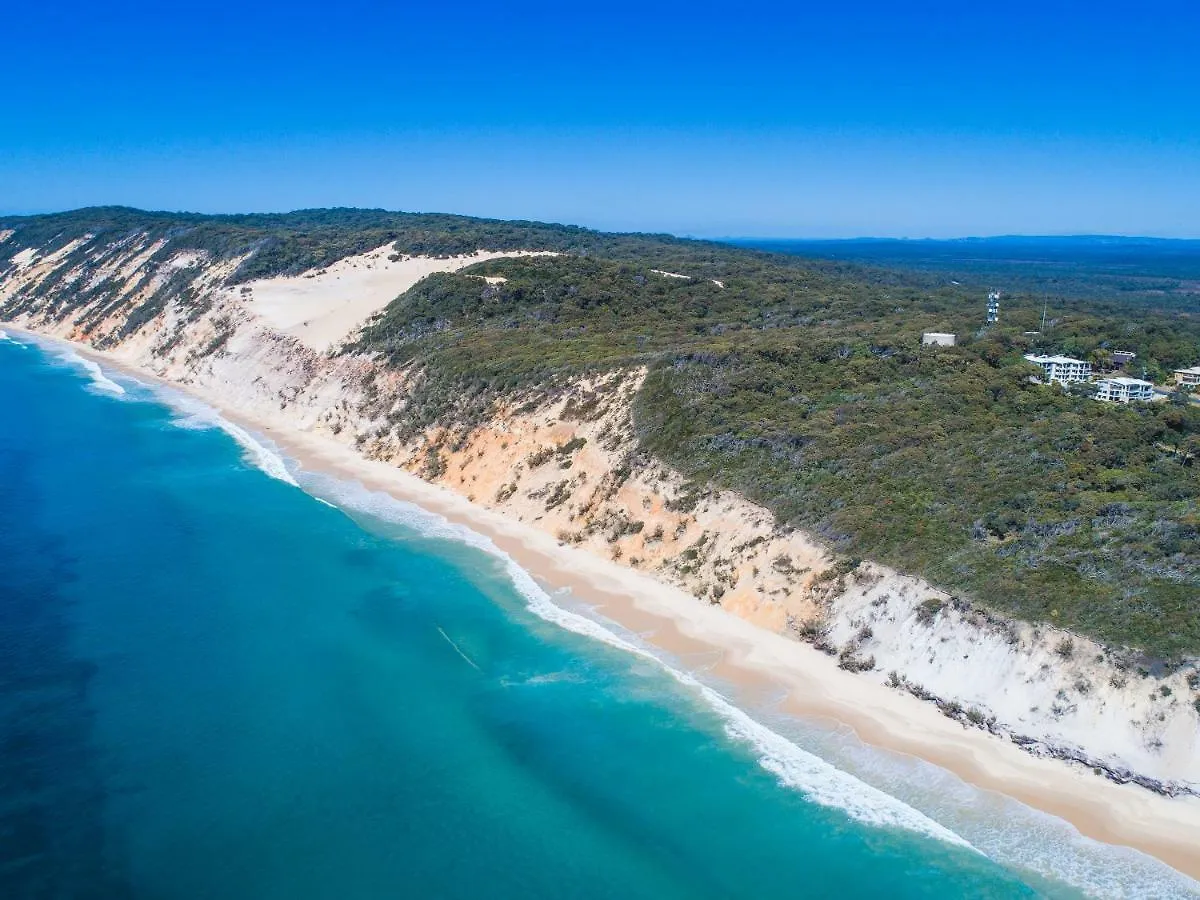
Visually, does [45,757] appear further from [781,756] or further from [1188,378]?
[1188,378]

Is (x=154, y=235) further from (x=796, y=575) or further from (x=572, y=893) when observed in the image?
(x=572, y=893)

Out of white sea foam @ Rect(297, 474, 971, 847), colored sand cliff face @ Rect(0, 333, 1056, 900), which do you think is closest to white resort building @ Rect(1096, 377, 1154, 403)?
white sea foam @ Rect(297, 474, 971, 847)

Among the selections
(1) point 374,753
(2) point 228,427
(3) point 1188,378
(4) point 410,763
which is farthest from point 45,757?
(3) point 1188,378

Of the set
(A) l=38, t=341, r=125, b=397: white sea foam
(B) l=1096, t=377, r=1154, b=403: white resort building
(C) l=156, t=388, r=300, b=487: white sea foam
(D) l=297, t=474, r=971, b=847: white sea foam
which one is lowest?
(D) l=297, t=474, r=971, b=847: white sea foam

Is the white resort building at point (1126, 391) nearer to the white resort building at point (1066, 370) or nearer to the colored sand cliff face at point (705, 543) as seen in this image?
the white resort building at point (1066, 370)

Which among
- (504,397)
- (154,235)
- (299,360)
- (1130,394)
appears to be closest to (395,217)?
(154,235)

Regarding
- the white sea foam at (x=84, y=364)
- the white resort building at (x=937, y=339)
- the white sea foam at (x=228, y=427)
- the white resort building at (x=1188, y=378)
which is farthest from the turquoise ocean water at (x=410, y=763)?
the white sea foam at (x=84, y=364)

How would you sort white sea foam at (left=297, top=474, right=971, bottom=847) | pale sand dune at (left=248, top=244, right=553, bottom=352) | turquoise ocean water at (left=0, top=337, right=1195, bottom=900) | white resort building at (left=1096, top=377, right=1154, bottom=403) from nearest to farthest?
turquoise ocean water at (left=0, top=337, right=1195, bottom=900)
white sea foam at (left=297, top=474, right=971, bottom=847)
white resort building at (left=1096, top=377, right=1154, bottom=403)
pale sand dune at (left=248, top=244, right=553, bottom=352)

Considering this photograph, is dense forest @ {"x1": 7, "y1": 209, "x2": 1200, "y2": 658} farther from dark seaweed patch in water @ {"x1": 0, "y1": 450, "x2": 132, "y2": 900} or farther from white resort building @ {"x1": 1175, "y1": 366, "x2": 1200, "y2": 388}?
dark seaweed patch in water @ {"x1": 0, "y1": 450, "x2": 132, "y2": 900}
